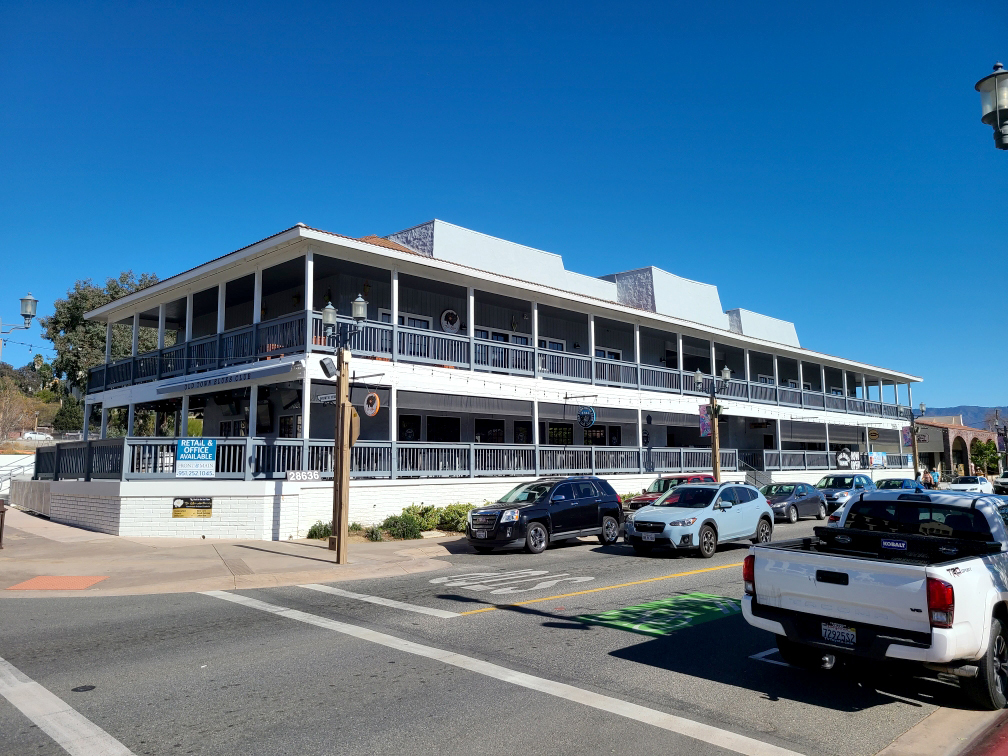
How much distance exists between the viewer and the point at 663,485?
78.3ft

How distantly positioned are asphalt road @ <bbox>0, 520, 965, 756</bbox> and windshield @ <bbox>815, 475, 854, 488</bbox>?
19.9 metres

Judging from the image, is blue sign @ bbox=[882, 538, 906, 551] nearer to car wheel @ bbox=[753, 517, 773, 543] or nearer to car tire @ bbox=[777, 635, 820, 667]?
car tire @ bbox=[777, 635, 820, 667]

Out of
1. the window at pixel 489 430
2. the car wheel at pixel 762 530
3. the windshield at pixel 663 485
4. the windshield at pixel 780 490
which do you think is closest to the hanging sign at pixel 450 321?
the window at pixel 489 430

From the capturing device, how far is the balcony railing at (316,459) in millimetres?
17156

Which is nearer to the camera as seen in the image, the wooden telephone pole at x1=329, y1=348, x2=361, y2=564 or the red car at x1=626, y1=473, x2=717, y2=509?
the wooden telephone pole at x1=329, y1=348, x2=361, y2=564

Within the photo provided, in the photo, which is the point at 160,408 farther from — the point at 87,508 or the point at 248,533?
the point at 248,533

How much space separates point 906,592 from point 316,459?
14.6 metres

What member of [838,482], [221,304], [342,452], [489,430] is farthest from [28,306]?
[838,482]

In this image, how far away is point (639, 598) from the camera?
1032cm

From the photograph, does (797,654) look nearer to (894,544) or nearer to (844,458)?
(894,544)

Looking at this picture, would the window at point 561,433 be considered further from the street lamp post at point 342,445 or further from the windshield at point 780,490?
the street lamp post at point 342,445

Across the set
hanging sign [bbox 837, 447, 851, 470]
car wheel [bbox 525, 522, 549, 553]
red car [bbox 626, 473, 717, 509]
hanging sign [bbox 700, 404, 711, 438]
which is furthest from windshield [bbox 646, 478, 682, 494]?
hanging sign [bbox 837, 447, 851, 470]

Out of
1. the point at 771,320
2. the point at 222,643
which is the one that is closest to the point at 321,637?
the point at 222,643

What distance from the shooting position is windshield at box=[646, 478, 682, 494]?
23594 millimetres
